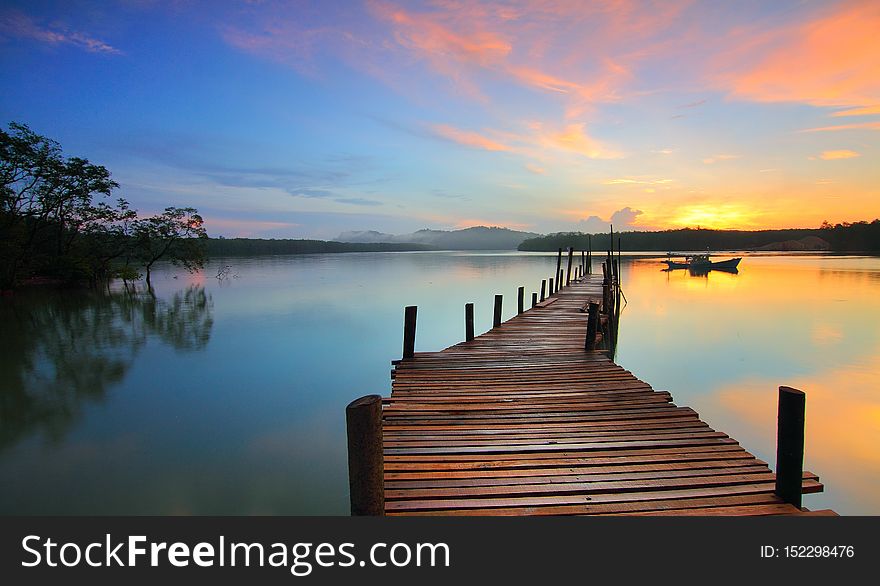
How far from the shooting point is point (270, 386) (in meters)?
11.3

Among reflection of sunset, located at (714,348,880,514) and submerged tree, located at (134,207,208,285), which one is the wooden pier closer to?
reflection of sunset, located at (714,348,880,514)

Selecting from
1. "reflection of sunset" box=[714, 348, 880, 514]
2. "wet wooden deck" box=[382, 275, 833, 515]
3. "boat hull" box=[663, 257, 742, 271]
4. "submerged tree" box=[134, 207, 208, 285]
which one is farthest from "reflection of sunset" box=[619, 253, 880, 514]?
"submerged tree" box=[134, 207, 208, 285]

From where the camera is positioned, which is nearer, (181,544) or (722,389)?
(181,544)

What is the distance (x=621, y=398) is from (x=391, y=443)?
338 centimetres

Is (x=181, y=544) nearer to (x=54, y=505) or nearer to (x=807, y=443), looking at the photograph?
(x=54, y=505)

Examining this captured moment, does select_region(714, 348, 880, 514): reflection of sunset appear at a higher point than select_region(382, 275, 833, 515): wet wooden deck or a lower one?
lower

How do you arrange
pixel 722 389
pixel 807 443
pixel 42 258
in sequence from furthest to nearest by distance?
1. pixel 42 258
2. pixel 722 389
3. pixel 807 443

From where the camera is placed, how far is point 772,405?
1045cm

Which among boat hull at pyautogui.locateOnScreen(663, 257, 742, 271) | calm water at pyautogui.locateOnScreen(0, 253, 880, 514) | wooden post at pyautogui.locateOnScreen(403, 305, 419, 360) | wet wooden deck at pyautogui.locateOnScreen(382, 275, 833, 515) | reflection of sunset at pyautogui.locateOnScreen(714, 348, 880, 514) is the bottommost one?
reflection of sunset at pyautogui.locateOnScreen(714, 348, 880, 514)

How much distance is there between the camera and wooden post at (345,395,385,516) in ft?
9.27

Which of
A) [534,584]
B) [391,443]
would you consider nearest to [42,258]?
[391,443]

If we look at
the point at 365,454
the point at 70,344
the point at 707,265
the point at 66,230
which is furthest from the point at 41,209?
the point at 707,265

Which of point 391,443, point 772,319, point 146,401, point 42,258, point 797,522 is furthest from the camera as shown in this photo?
point 42,258

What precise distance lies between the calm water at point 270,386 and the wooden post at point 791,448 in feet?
14.3
